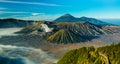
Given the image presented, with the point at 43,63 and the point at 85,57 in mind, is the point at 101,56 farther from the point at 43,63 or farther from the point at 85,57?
the point at 43,63

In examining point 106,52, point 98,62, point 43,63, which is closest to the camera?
point 98,62

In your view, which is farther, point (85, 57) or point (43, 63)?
point (43, 63)

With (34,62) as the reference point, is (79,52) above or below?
above

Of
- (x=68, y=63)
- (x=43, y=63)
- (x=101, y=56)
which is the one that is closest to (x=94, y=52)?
(x=101, y=56)

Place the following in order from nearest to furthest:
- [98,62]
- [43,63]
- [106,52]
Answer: [98,62] < [106,52] < [43,63]

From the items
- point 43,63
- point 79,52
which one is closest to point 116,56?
point 79,52

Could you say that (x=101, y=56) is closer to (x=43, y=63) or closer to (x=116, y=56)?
(x=116, y=56)
